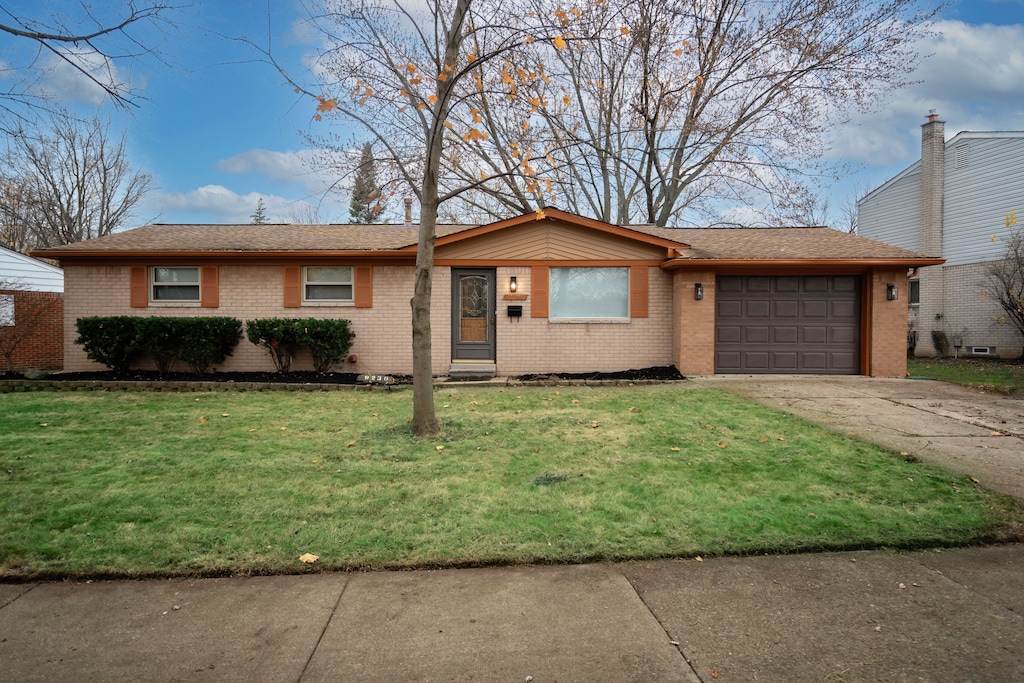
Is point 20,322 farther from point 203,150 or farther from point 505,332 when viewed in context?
point 505,332

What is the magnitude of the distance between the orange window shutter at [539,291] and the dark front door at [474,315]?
878 mm

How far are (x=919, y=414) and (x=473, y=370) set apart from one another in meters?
7.93

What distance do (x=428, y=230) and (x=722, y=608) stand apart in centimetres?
493

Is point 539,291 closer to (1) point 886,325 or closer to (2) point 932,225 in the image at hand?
(1) point 886,325

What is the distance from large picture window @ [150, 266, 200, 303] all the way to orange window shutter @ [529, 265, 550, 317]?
759 centimetres

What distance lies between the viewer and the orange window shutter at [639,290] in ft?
40.0

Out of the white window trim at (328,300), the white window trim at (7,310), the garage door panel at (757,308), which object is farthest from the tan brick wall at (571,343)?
→ the white window trim at (7,310)

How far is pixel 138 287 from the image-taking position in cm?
1235

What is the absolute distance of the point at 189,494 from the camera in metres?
4.38

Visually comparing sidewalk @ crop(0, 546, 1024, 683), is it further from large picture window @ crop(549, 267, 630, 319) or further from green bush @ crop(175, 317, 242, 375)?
green bush @ crop(175, 317, 242, 375)

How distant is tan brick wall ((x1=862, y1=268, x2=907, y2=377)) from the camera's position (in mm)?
11711

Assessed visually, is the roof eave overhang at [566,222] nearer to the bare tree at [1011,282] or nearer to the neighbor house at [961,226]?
the bare tree at [1011,282]

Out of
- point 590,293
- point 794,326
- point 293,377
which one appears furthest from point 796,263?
point 293,377

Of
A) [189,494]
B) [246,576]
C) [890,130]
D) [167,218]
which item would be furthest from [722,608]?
[167,218]
